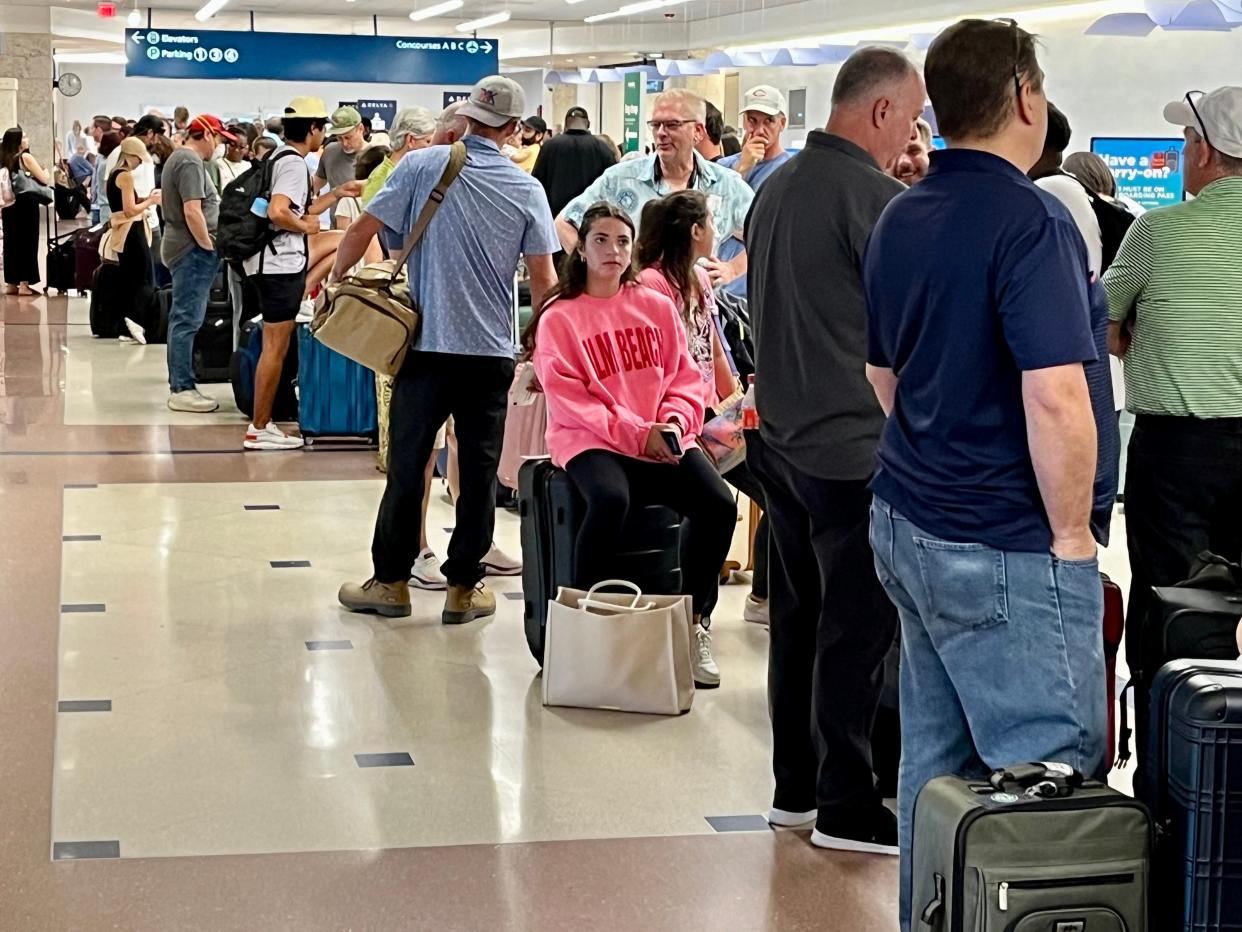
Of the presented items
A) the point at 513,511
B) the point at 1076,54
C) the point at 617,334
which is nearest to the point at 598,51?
the point at 1076,54

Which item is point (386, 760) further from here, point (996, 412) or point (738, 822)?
point (996, 412)

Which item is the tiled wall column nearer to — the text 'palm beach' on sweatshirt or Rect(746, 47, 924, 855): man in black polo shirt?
the text 'palm beach' on sweatshirt

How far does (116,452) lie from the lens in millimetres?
7945

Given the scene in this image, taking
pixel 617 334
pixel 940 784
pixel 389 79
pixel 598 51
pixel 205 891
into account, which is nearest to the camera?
pixel 940 784

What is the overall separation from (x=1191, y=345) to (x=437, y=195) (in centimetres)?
222

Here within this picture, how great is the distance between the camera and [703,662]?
15.1 feet

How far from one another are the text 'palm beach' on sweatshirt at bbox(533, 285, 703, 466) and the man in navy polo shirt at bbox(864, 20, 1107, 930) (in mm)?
2004

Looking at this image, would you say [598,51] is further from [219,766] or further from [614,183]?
[219,766]

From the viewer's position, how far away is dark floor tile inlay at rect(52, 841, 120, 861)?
131 inches

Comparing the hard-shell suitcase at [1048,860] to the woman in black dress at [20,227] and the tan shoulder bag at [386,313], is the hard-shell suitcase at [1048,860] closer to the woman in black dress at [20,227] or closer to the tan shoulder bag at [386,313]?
the tan shoulder bag at [386,313]

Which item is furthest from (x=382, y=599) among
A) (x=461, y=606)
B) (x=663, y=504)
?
(x=663, y=504)

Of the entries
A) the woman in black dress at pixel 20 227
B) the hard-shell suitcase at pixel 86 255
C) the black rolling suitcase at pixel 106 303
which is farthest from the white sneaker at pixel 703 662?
Answer: the woman in black dress at pixel 20 227

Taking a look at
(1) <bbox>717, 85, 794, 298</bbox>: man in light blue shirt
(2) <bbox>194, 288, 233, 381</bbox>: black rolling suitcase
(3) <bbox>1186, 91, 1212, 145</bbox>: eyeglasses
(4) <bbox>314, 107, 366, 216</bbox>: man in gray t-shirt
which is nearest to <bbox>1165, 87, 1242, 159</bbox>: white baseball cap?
(3) <bbox>1186, 91, 1212, 145</bbox>: eyeglasses

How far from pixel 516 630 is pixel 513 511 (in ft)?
5.76
